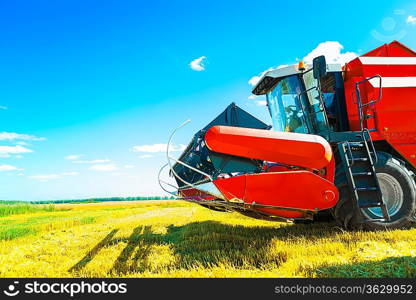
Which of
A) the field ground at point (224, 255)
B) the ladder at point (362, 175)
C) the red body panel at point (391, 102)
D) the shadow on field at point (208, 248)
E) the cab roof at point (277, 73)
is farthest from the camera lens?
the cab roof at point (277, 73)

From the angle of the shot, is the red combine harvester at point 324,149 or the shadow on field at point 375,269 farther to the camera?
the red combine harvester at point 324,149

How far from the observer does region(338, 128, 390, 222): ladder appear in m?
4.11

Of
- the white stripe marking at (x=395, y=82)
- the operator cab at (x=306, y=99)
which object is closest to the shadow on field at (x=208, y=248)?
the operator cab at (x=306, y=99)

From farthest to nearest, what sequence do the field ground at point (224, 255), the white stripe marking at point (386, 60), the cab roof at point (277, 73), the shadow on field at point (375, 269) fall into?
the white stripe marking at point (386, 60), the cab roof at point (277, 73), the field ground at point (224, 255), the shadow on field at point (375, 269)

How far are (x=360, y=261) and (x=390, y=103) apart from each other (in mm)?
3137

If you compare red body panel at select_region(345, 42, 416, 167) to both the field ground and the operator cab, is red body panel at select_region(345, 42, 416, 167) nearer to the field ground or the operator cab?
the operator cab

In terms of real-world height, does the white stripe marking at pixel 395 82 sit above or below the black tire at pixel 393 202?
above

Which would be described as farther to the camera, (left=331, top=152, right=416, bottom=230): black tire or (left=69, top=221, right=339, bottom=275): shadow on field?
(left=331, top=152, right=416, bottom=230): black tire

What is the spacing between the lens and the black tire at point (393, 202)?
429cm

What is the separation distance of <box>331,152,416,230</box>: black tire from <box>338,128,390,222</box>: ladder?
0.14m

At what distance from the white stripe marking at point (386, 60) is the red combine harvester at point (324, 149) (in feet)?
0.06

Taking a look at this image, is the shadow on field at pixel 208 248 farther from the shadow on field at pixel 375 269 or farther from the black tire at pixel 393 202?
the shadow on field at pixel 375 269

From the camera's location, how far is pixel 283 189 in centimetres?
359

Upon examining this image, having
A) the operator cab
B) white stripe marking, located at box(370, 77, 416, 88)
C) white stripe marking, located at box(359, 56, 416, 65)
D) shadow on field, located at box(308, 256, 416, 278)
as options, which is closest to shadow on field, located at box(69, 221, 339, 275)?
shadow on field, located at box(308, 256, 416, 278)
